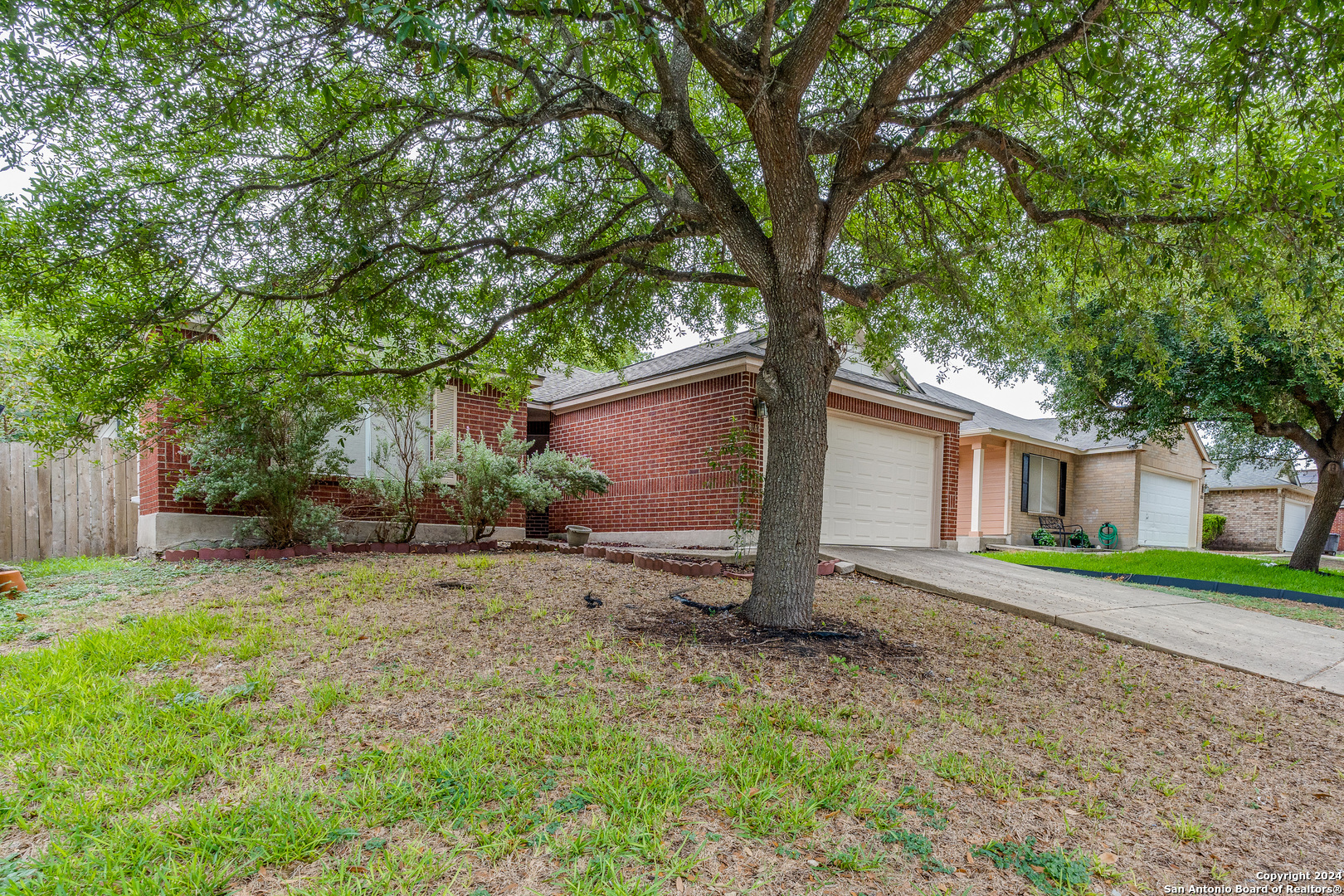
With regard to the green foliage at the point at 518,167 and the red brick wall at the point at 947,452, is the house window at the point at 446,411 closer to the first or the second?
the green foliage at the point at 518,167

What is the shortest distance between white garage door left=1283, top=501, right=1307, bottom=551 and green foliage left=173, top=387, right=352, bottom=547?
37694 mm

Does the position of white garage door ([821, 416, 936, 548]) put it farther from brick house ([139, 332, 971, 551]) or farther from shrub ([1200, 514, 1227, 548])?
shrub ([1200, 514, 1227, 548])

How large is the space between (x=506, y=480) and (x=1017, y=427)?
53.9 feet

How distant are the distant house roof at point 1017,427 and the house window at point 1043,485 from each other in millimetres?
667

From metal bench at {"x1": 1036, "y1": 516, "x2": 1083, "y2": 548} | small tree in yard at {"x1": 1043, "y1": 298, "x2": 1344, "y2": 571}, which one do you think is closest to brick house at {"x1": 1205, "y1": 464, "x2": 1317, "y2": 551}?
metal bench at {"x1": 1036, "y1": 516, "x2": 1083, "y2": 548}

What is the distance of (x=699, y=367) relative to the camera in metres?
9.72

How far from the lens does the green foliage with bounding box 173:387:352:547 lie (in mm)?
7504

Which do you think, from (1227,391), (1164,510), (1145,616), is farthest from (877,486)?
(1164,510)

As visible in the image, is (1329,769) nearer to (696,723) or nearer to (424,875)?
(696,723)

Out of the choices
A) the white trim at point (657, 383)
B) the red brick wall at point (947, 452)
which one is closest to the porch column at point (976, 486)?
the red brick wall at point (947, 452)

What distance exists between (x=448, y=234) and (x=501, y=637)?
3.92 metres

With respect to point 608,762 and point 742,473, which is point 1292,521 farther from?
point 608,762

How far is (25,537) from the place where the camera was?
8.72 metres

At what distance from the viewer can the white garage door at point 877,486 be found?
10617 mm
